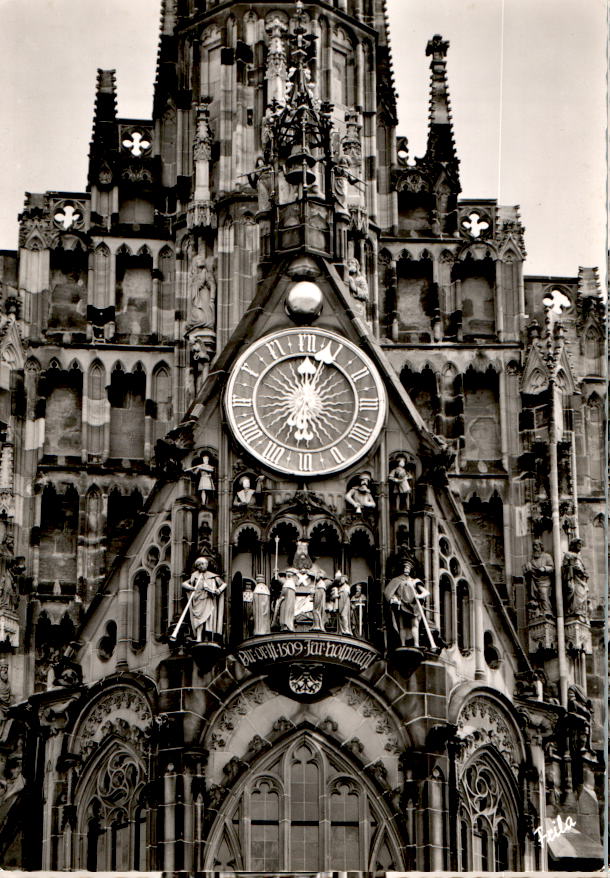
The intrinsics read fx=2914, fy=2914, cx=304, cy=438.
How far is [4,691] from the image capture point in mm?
38719

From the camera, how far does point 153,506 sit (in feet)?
124

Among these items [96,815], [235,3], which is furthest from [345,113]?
[96,815]

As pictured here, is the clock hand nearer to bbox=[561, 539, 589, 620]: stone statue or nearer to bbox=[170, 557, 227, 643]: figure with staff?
bbox=[170, 557, 227, 643]: figure with staff

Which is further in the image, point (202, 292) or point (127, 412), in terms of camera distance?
point (127, 412)

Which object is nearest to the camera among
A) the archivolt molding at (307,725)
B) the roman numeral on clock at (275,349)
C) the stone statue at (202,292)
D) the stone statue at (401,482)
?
the archivolt molding at (307,725)

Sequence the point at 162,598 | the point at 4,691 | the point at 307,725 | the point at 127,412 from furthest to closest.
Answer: the point at 127,412, the point at 4,691, the point at 162,598, the point at 307,725

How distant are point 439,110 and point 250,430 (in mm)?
7633

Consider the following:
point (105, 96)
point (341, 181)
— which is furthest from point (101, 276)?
point (341, 181)

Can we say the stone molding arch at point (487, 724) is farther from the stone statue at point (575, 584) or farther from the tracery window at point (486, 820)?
the stone statue at point (575, 584)

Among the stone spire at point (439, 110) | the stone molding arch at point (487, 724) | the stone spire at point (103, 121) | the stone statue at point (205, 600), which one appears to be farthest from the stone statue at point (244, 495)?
the stone spire at point (439, 110)

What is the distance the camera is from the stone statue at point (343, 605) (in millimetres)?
36500

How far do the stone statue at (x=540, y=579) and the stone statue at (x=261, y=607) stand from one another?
4.41 meters

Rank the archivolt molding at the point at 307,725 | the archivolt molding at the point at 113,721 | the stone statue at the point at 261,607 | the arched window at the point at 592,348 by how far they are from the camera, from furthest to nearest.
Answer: the arched window at the point at 592,348
the archivolt molding at the point at 113,721
the stone statue at the point at 261,607
the archivolt molding at the point at 307,725

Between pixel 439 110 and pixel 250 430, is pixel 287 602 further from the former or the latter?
pixel 439 110
